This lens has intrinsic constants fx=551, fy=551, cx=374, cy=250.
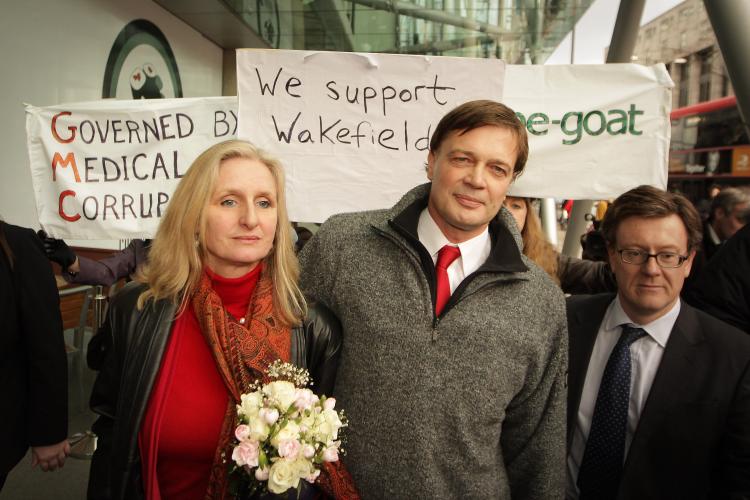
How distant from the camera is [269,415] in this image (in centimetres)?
131

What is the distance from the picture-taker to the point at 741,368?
5.94 feet

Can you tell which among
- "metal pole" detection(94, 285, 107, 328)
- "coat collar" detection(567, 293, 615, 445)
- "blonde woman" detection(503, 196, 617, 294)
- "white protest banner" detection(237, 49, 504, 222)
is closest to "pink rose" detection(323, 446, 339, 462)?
"coat collar" detection(567, 293, 615, 445)

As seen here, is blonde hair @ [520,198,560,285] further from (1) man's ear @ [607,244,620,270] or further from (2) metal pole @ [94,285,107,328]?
(2) metal pole @ [94,285,107,328]

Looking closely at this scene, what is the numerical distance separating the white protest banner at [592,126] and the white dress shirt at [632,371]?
1388 millimetres

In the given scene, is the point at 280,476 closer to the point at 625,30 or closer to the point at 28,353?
the point at 28,353

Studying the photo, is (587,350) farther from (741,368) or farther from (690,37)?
(690,37)

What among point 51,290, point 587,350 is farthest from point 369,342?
point 51,290

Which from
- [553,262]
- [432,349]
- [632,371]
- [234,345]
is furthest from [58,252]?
[632,371]

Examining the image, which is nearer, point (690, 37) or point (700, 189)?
point (700, 189)

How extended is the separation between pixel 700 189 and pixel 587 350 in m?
11.4

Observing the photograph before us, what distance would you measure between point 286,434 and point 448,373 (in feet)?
1.78

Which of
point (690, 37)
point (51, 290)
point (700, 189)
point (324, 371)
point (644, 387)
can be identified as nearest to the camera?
point (324, 371)

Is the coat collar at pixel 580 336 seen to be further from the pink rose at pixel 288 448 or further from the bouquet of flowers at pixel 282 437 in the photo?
the pink rose at pixel 288 448

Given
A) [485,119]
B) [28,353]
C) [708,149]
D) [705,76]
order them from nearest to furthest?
[485,119] < [28,353] < [708,149] < [705,76]
